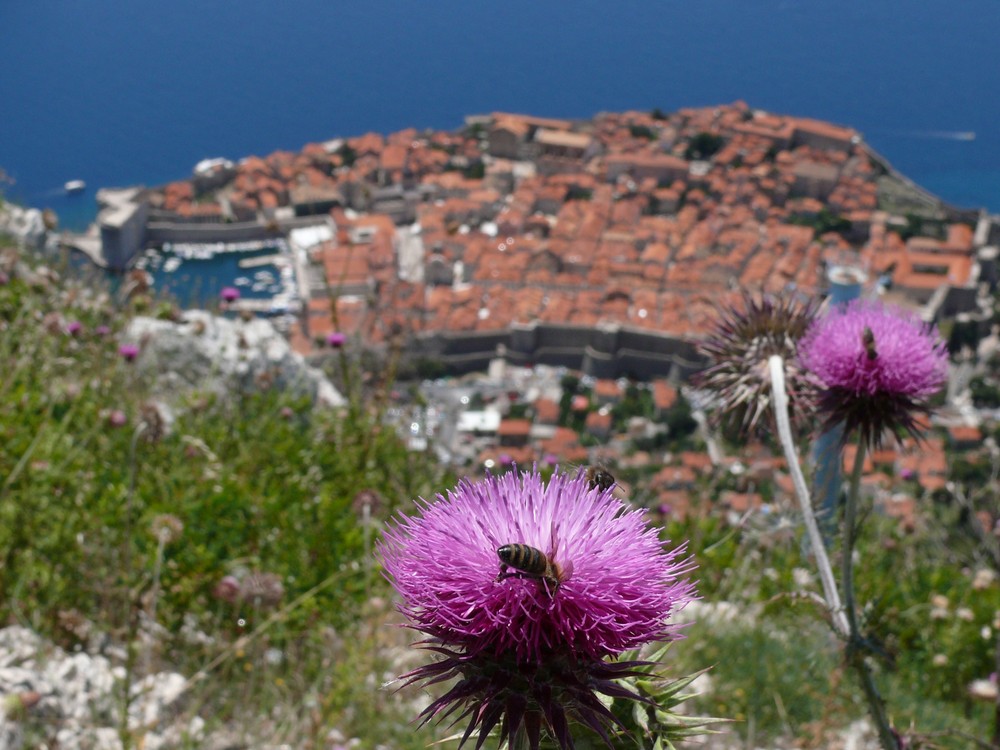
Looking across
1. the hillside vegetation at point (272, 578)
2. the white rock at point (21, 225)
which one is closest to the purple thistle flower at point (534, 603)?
the hillside vegetation at point (272, 578)

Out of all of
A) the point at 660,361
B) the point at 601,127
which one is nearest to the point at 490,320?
the point at 660,361

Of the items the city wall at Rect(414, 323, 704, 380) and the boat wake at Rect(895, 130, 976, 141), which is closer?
the city wall at Rect(414, 323, 704, 380)

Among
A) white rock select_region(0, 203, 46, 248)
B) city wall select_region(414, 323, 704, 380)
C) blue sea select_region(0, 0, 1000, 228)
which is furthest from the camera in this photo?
blue sea select_region(0, 0, 1000, 228)

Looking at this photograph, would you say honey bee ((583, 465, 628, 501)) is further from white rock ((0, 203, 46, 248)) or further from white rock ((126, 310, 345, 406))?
white rock ((0, 203, 46, 248))

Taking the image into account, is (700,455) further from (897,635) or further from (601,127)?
(601,127)

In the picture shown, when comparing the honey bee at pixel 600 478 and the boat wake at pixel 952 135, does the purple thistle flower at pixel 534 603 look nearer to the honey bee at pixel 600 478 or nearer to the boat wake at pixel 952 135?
the honey bee at pixel 600 478

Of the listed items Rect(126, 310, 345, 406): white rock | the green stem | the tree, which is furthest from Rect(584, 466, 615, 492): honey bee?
the tree

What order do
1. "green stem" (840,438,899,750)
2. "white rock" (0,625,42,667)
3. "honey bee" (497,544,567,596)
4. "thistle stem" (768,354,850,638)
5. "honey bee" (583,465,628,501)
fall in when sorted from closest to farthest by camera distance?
"honey bee" (497,544,567,596) < "honey bee" (583,465,628,501) < "green stem" (840,438,899,750) < "thistle stem" (768,354,850,638) < "white rock" (0,625,42,667)
